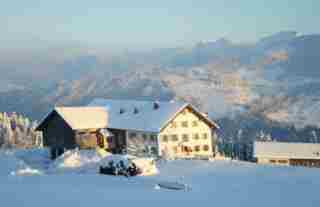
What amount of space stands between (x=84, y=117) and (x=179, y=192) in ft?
91.2

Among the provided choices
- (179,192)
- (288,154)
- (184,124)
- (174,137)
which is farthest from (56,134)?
(288,154)

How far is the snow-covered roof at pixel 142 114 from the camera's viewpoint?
2032 inches

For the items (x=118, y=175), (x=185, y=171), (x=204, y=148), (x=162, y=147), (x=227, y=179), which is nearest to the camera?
(x=227, y=179)

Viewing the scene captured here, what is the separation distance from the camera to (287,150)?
82438 millimetres

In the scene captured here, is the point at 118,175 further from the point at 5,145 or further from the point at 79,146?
the point at 5,145

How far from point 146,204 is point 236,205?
3842 millimetres

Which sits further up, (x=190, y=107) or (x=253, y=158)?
(x=190, y=107)

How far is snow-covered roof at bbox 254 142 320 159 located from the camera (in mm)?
80731

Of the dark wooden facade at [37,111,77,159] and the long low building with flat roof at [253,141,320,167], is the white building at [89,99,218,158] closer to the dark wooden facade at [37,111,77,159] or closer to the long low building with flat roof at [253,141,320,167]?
the dark wooden facade at [37,111,77,159]

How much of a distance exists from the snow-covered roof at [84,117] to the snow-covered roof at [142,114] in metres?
0.80

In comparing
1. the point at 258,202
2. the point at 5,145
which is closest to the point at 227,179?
the point at 258,202

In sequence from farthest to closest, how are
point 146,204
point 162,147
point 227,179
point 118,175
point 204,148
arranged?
point 204,148
point 162,147
point 118,175
point 227,179
point 146,204

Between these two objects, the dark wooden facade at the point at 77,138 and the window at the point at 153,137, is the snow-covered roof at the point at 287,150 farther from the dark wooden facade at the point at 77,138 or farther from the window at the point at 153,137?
the window at the point at 153,137

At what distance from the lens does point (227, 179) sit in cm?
3338
